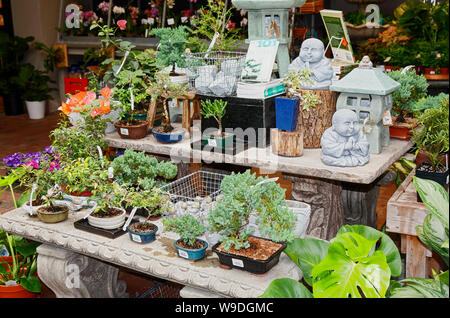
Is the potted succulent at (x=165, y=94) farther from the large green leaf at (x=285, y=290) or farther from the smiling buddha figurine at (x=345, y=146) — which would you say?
the large green leaf at (x=285, y=290)

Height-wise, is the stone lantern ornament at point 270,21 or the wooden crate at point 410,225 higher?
the stone lantern ornament at point 270,21

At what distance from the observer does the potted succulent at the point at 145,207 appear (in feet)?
7.51

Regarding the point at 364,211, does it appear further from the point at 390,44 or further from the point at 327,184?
the point at 390,44

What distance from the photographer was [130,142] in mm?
3143

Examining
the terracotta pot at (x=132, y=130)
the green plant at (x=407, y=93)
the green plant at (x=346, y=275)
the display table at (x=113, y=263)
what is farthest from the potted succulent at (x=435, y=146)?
the terracotta pot at (x=132, y=130)

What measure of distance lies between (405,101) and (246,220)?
60.7 inches

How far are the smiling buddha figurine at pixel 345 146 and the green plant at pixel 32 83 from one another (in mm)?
6440

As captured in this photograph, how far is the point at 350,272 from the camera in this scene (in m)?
1.77

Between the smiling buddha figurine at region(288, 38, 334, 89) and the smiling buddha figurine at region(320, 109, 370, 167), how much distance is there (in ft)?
1.33

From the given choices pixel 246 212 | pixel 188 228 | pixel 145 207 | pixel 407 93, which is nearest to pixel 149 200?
pixel 145 207

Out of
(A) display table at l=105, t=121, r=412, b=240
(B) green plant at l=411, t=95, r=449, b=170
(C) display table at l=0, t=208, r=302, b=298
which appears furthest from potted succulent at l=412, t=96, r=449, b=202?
(C) display table at l=0, t=208, r=302, b=298

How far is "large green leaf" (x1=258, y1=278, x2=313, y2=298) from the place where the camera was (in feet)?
5.75
